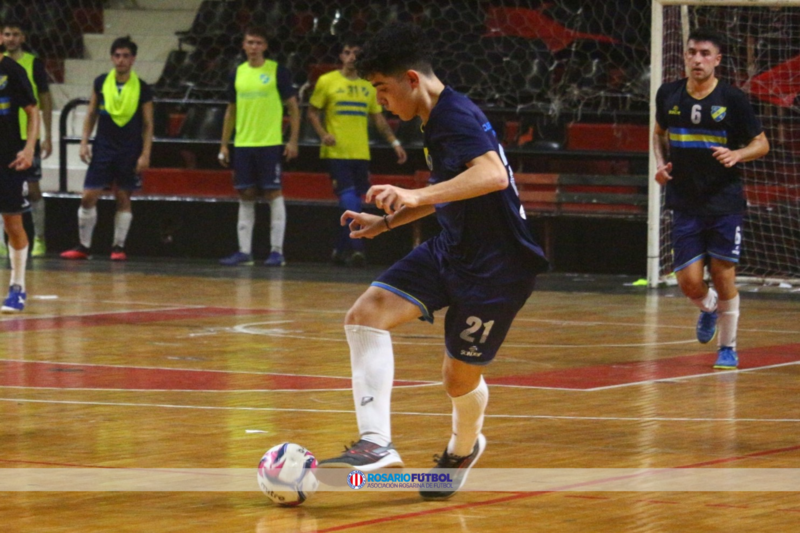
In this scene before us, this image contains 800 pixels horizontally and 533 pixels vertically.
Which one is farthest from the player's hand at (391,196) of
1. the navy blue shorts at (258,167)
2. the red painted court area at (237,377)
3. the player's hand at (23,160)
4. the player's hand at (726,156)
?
the navy blue shorts at (258,167)

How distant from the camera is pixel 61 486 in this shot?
4398 millimetres

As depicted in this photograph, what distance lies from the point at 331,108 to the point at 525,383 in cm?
730

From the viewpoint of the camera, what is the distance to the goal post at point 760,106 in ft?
41.0

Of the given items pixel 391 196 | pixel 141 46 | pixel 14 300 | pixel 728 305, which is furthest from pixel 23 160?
pixel 141 46

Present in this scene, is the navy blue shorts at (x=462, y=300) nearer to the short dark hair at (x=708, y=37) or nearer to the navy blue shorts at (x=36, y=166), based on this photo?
the short dark hair at (x=708, y=37)

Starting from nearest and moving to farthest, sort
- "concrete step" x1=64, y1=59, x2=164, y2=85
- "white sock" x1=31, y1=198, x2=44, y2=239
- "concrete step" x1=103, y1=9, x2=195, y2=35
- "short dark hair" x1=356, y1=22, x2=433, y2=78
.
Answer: "short dark hair" x1=356, y1=22, x2=433, y2=78 < "white sock" x1=31, y1=198, x2=44, y2=239 < "concrete step" x1=64, y1=59, x2=164, y2=85 < "concrete step" x1=103, y1=9, x2=195, y2=35

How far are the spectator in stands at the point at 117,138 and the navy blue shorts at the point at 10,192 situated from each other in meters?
4.67

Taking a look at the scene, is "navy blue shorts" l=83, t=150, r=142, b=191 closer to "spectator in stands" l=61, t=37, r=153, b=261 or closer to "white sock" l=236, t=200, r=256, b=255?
"spectator in stands" l=61, t=37, r=153, b=261

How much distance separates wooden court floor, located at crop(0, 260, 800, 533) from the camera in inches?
161

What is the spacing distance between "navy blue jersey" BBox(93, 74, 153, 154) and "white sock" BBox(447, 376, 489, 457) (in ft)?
33.8

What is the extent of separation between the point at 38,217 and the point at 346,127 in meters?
3.60

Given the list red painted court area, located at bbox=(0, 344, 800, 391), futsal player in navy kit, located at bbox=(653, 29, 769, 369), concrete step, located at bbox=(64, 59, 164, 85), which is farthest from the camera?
concrete step, located at bbox=(64, 59, 164, 85)

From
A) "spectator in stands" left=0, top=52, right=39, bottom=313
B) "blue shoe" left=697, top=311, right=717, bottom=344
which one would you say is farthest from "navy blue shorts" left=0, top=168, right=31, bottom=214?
"blue shoe" left=697, top=311, right=717, bottom=344

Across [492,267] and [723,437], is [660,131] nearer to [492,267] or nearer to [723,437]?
[723,437]
